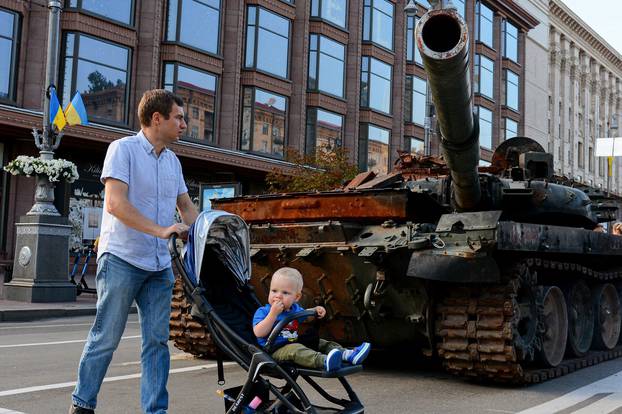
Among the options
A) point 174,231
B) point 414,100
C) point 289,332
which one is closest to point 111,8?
point 414,100

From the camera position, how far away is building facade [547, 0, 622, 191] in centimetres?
5759

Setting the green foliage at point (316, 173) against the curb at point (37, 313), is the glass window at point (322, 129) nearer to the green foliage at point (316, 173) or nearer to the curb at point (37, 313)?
the green foliage at point (316, 173)

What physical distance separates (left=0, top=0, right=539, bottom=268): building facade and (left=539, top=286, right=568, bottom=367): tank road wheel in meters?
10.3

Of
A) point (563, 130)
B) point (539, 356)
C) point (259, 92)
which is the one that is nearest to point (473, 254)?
point (539, 356)

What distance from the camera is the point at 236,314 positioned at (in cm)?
471

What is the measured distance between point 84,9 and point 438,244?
19555 millimetres

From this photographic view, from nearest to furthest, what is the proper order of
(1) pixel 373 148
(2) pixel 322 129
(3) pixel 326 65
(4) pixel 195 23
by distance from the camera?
(4) pixel 195 23, (2) pixel 322 129, (3) pixel 326 65, (1) pixel 373 148

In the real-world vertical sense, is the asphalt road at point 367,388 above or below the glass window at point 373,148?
below

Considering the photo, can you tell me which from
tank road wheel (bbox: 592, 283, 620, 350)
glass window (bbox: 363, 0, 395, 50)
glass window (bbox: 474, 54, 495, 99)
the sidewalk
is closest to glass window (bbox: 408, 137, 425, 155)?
glass window (bbox: 363, 0, 395, 50)

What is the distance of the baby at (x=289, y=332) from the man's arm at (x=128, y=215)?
63 cm

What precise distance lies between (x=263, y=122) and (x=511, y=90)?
24.0 metres

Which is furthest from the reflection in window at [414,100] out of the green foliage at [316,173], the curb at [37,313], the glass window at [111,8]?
the curb at [37,313]

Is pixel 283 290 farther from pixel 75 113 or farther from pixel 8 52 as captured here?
pixel 8 52

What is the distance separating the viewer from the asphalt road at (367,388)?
19.3 feet
